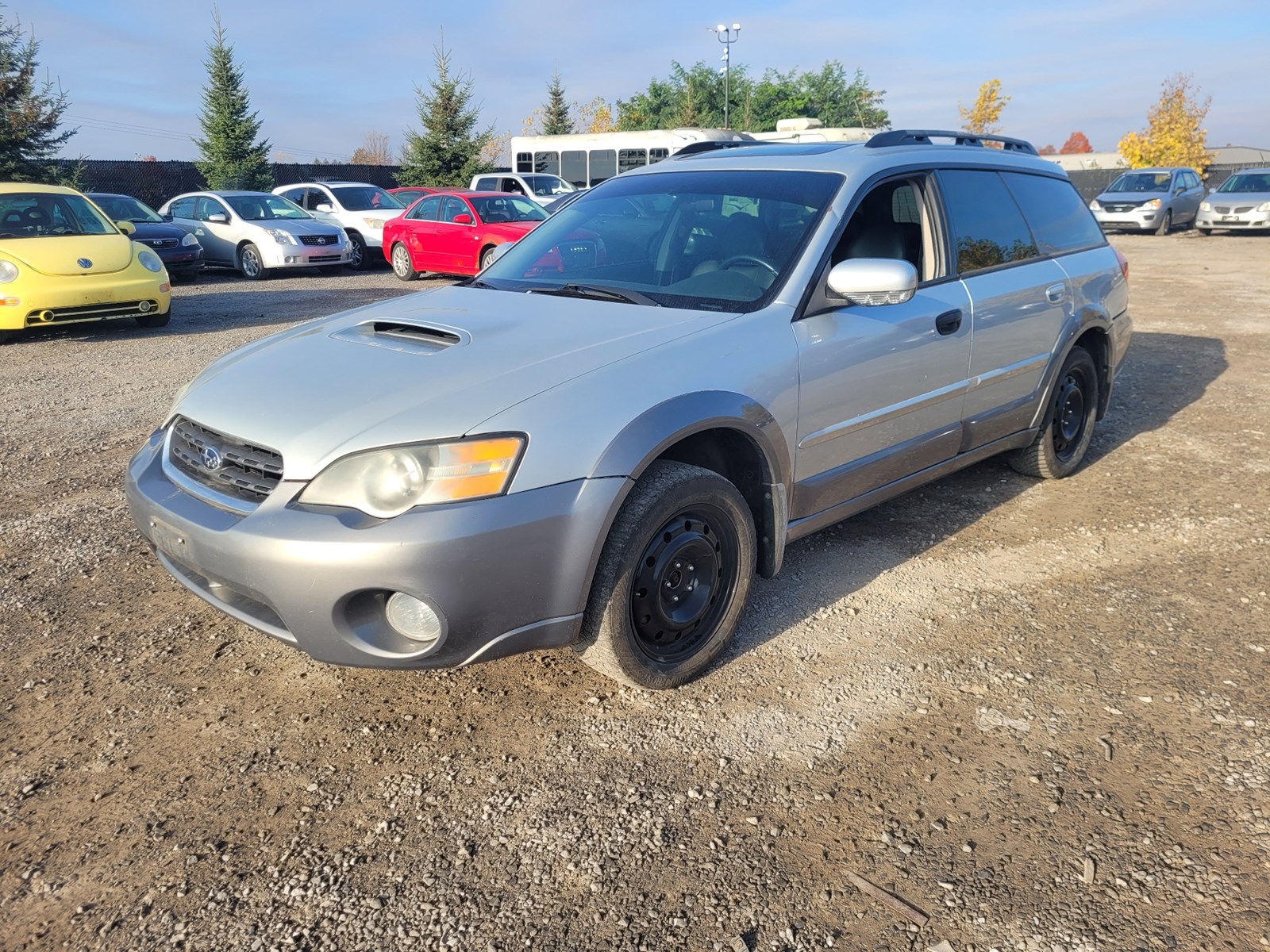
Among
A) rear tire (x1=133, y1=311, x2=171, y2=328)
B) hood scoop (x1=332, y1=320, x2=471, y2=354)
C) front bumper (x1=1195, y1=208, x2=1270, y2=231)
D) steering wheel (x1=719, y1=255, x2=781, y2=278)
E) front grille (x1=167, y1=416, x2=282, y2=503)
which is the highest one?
steering wheel (x1=719, y1=255, x2=781, y2=278)

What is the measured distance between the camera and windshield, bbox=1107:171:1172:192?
2514cm

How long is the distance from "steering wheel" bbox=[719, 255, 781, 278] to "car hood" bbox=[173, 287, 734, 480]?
35 centimetres

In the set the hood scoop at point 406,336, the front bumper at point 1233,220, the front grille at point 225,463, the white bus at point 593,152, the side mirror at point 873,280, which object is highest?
the white bus at point 593,152

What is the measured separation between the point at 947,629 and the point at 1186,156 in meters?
52.6

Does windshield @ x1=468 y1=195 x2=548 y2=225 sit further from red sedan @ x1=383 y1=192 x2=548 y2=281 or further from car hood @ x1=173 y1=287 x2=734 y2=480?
car hood @ x1=173 y1=287 x2=734 y2=480

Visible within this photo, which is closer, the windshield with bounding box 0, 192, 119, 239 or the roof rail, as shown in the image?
the roof rail

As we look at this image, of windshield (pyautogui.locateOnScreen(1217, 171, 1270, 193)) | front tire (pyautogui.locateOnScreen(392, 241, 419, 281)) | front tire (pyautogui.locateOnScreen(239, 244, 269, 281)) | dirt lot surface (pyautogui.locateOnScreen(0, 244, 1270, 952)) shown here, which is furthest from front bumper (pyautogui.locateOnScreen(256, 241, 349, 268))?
windshield (pyautogui.locateOnScreen(1217, 171, 1270, 193))

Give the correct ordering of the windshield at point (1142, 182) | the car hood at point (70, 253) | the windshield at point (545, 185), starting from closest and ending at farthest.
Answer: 1. the car hood at point (70, 253)
2. the windshield at point (545, 185)
3. the windshield at point (1142, 182)

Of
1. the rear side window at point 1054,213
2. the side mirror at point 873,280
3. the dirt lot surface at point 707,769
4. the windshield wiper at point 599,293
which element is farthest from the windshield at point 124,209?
the side mirror at point 873,280

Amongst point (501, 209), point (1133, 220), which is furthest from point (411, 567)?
point (1133, 220)

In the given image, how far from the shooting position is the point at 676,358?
3.04 m

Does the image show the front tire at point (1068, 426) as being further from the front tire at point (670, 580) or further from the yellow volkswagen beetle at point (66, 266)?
the yellow volkswagen beetle at point (66, 266)

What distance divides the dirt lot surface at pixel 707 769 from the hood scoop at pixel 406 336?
1.12 metres

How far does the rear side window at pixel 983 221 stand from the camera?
429 cm
